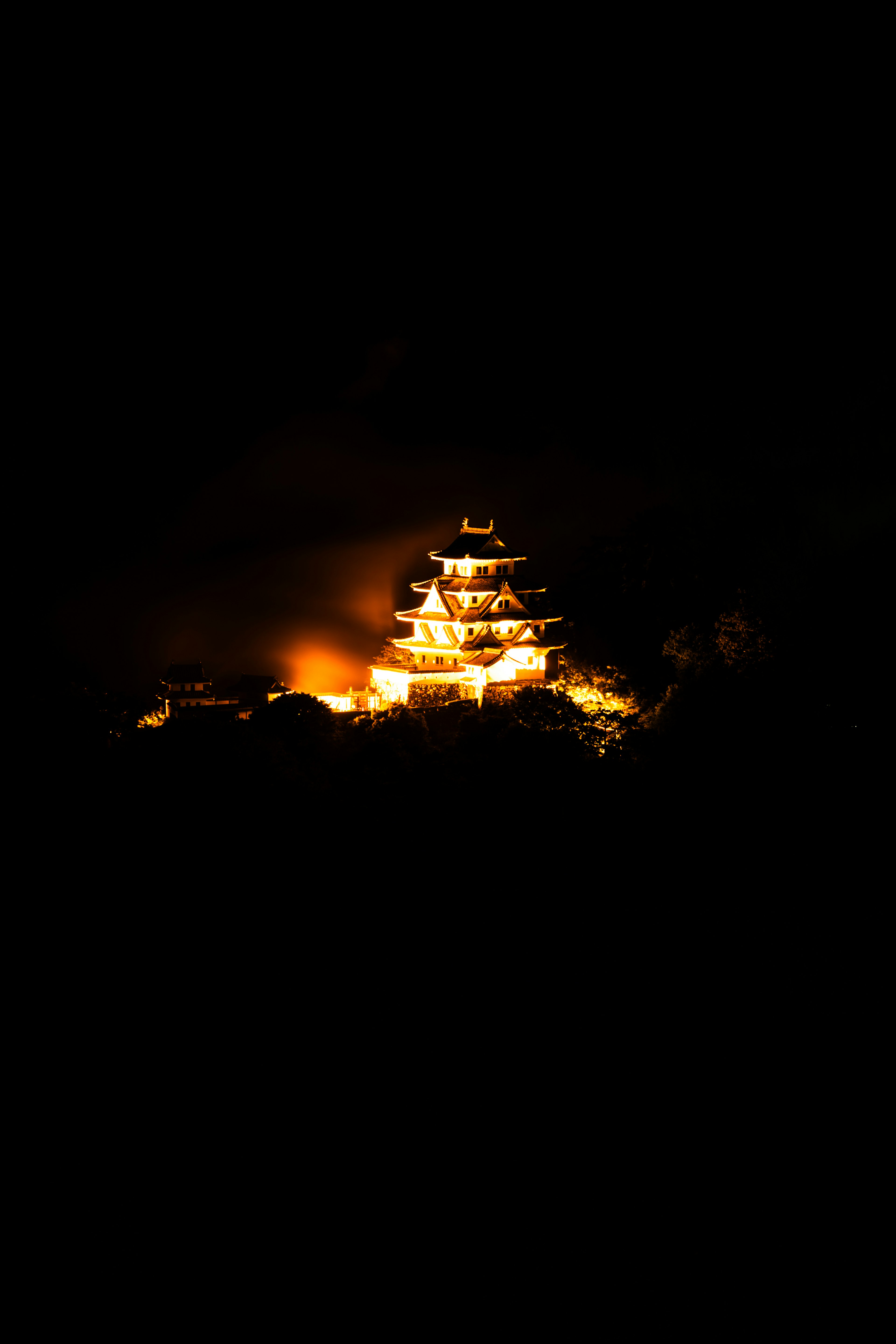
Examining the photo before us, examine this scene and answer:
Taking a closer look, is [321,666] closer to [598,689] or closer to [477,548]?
[477,548]

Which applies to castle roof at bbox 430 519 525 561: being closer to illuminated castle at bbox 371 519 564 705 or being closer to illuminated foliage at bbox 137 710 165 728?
illuminated castle at bbox 371 519 564 705

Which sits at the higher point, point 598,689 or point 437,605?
point 437,605

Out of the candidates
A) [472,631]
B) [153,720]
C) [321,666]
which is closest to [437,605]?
[472,631]

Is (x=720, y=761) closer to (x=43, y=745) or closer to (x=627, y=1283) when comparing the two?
(x=627, y=1283)

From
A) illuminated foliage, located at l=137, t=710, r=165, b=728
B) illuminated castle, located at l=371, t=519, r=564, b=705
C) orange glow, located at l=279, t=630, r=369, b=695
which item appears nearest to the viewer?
illuminated foliage, located at l=137, t=710, r=165, b=728

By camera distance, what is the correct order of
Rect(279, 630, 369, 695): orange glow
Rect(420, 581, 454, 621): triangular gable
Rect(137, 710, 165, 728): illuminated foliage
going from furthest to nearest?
Rect(279, 630, 369, 695): orange glow < Rect(420, 581, 454, 621): triangular gable < Rect(137, 710, 165, 728): illuminated foliage

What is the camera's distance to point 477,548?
28.8 ft

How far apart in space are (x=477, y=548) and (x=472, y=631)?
73 cm

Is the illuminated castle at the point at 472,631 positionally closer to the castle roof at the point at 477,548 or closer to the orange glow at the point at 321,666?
the castle roof at the point at 477,548

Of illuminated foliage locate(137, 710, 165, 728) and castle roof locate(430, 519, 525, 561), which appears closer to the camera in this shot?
illuminated foliage locate(137, 710, 165, 728)

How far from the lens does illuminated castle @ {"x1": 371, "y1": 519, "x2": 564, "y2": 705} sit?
27.8ft

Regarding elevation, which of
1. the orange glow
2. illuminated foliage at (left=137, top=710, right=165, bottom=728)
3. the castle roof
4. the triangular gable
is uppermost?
the castle roof

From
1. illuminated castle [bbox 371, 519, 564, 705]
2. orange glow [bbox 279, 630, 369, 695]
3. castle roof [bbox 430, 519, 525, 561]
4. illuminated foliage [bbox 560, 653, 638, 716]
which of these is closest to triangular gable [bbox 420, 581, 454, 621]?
illuminated castle [bbox 371, 519, 564, 705]

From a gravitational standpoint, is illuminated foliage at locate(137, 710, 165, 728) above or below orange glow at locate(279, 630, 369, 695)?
below
